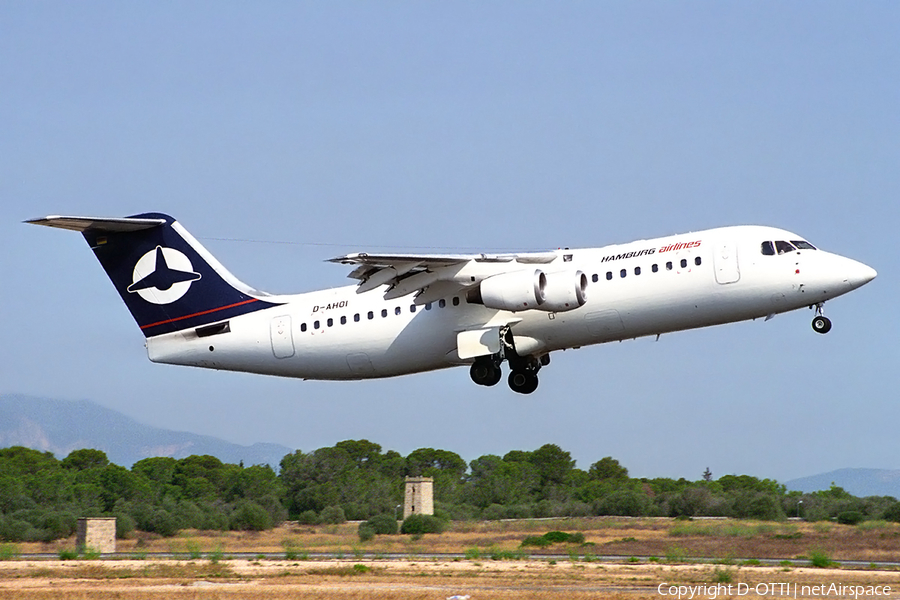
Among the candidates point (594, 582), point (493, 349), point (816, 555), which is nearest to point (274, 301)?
point (493, 349)

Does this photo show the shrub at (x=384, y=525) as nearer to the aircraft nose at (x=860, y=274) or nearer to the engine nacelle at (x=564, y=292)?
the engine nacelle at (x=564, y=292)

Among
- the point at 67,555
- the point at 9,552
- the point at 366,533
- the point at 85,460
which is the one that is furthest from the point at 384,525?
the point at 85,460

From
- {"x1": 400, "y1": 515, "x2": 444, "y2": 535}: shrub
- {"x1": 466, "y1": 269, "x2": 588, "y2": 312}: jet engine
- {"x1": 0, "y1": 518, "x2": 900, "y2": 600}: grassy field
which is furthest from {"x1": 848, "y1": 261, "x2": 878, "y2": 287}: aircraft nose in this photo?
{"x1": 400, "y1": 515, "x2": 444, "y2": 535}: shrub

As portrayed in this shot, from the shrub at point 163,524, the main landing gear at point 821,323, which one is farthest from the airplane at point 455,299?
the shrub at point 163,524

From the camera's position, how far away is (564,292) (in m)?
27.6

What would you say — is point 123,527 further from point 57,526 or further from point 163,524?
point 57,526

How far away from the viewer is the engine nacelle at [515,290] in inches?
1096

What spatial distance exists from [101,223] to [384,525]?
1536 cm

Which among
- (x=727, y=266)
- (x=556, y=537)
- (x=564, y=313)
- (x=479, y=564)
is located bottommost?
(x=479, y=564)

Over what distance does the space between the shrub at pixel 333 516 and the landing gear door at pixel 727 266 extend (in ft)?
82.2

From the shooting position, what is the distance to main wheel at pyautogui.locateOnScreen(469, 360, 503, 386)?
30.1 metres

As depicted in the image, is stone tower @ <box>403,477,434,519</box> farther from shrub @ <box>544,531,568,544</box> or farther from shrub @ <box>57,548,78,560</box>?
shrub @ <box>57,548,78,560</box>

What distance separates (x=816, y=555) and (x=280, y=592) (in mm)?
14450

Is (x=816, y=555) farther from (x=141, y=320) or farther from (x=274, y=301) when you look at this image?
(x=141, y=320)
